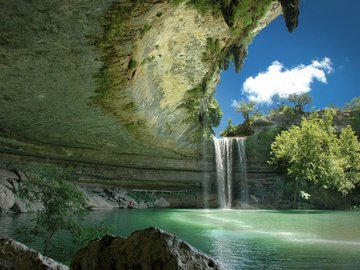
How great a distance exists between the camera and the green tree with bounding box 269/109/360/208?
27.4 meters

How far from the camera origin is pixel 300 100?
38031 mm

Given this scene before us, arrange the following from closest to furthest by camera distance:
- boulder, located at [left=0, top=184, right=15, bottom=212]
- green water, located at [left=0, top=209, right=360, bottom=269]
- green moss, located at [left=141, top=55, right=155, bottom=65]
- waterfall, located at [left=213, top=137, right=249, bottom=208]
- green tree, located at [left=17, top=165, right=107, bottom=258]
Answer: green tree, located at [left=17, top=165, right=107, bottom=258] → green water, located at [left=0, top=209, right=360, bottom=269] → green moss, located at [left=141, top=55, right=155, bottom=65] → boulder, located at [left=0, top=184, right=15, bottom=212] → waterfall, located at [left=213, top=137, right=249, bottom=208]

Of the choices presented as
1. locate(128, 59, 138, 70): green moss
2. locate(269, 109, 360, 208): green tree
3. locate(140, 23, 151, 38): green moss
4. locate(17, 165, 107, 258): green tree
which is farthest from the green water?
locate(269, 109, 360, 208): green tree

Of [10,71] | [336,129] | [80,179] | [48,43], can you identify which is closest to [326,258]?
[48,43]

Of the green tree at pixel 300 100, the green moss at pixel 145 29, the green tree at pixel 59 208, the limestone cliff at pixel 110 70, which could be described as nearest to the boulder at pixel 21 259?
the green tree at pixel 59 208

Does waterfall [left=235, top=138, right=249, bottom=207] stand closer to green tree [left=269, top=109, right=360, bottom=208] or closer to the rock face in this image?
green tree [left=269, top=109, right=360, bottom=208]

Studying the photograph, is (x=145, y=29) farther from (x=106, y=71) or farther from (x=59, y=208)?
(x=59, y=208)

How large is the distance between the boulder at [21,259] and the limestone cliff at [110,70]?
6441mm

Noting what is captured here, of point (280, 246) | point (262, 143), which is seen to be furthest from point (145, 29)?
point (262, 143)

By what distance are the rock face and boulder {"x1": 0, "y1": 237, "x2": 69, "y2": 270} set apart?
0.52m

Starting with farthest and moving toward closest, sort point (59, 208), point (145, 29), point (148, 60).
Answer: point (148, 60) < point (145, 29) < point (59, 208)

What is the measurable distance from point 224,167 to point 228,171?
49 centimetres

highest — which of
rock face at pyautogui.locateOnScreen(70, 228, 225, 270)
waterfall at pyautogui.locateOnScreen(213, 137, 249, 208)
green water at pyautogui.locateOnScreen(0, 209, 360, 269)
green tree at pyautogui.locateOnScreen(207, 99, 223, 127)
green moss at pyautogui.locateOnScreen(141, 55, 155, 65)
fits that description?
green tree at pyautogui.locateOnScreen(207, 99, 223, 127)

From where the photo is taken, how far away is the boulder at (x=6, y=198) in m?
16.6
